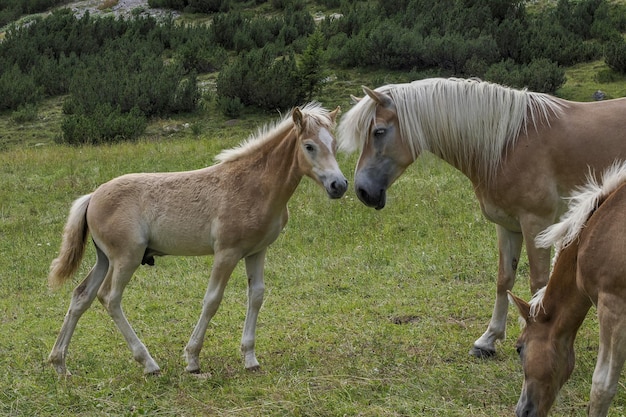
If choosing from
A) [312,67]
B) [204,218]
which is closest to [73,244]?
[204,218]

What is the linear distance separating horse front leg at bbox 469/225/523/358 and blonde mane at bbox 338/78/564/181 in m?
0.72

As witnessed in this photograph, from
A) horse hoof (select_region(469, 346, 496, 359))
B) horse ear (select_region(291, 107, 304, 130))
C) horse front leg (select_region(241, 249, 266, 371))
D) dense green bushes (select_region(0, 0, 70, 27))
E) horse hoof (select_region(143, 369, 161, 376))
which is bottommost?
dense green bushes (select_region(0, 0, 70, 27))

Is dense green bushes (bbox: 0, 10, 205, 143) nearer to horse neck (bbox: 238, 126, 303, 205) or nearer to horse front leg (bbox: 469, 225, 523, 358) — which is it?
horse neck (bbox: 238, 126, 303, 205)

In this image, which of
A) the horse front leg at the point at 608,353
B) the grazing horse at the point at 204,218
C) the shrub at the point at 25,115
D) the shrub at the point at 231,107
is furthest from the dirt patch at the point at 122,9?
the horse front leg at the point at 608,353

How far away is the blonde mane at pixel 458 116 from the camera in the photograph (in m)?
5.53

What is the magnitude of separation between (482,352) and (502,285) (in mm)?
545

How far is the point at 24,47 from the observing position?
22.3 metres

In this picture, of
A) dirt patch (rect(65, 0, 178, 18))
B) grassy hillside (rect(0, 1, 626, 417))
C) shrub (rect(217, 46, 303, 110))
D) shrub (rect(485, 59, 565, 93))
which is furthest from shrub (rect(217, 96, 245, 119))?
dirt patch (rect(65, 0, 178, 18))

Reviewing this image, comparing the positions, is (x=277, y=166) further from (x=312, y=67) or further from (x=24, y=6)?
(x=24, y=6)

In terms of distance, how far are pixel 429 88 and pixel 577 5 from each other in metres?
16.5

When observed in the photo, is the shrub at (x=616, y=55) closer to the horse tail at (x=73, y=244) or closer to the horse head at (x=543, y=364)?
the horse tail at (x=73, y=244)

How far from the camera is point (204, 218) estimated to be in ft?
19.4

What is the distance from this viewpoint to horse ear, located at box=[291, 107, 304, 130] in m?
5.65

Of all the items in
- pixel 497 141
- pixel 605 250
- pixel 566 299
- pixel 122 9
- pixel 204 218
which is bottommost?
pixel 122 9
